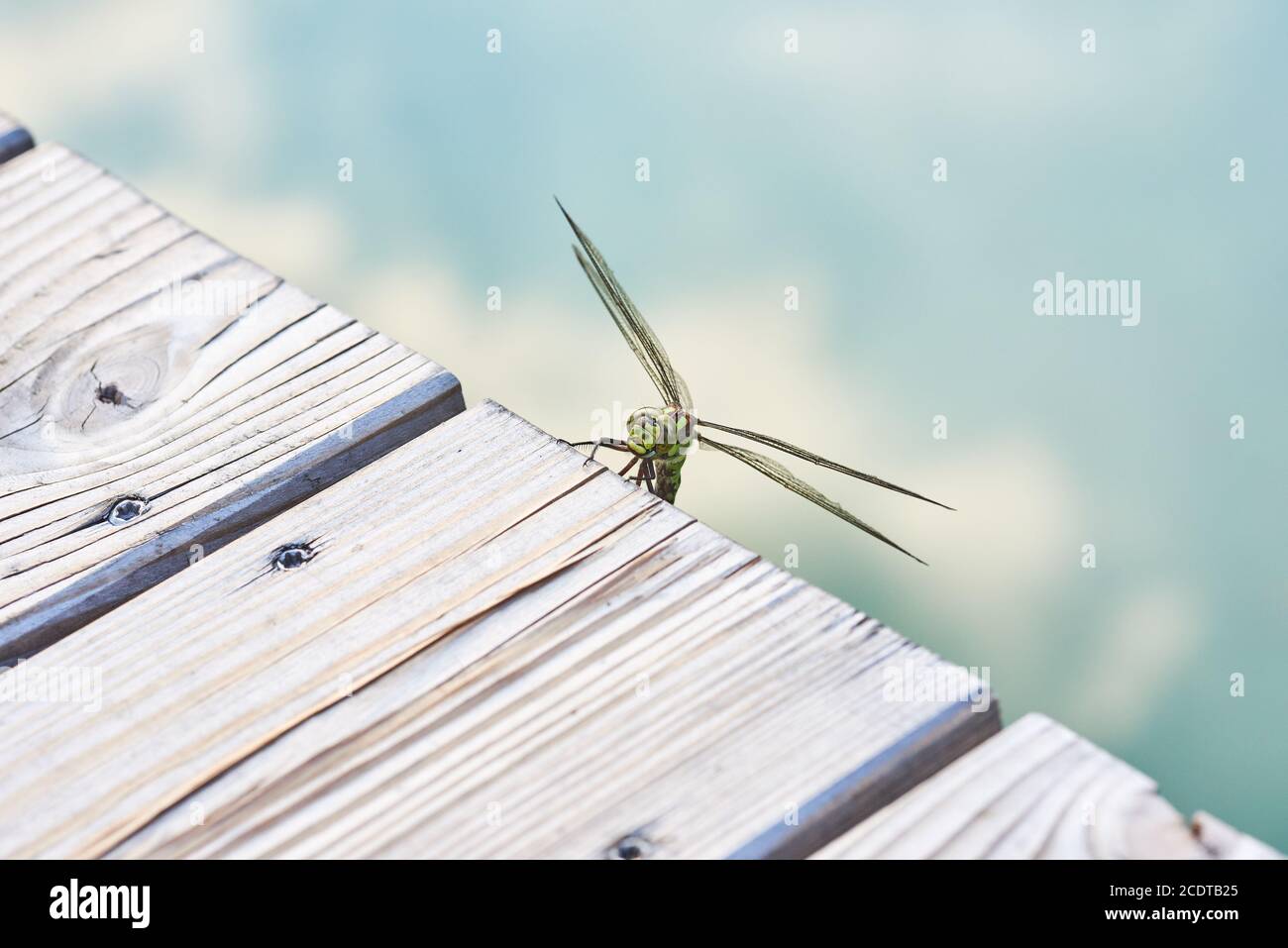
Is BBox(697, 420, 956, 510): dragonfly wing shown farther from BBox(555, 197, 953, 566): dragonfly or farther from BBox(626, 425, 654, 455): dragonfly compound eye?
BBox(626, 425, 654, 455): dragonfly compound eye

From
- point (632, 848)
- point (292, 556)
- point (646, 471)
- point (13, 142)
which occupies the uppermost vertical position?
point (13, 142)

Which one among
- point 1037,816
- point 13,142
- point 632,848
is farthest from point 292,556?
point 13,142

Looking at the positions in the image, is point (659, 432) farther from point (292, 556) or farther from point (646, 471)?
point (292, 556)

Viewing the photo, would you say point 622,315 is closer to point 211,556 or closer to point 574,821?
point 211,556

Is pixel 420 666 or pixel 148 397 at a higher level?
pixel 148 397

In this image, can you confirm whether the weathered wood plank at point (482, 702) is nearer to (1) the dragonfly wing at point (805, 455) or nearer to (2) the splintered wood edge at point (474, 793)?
(2) the splintered wood edge at point (474, 793)

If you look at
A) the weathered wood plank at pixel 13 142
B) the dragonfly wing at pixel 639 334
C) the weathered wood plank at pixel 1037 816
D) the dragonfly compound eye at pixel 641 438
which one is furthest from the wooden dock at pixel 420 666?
the dragonfly wing at pixel 639 334
